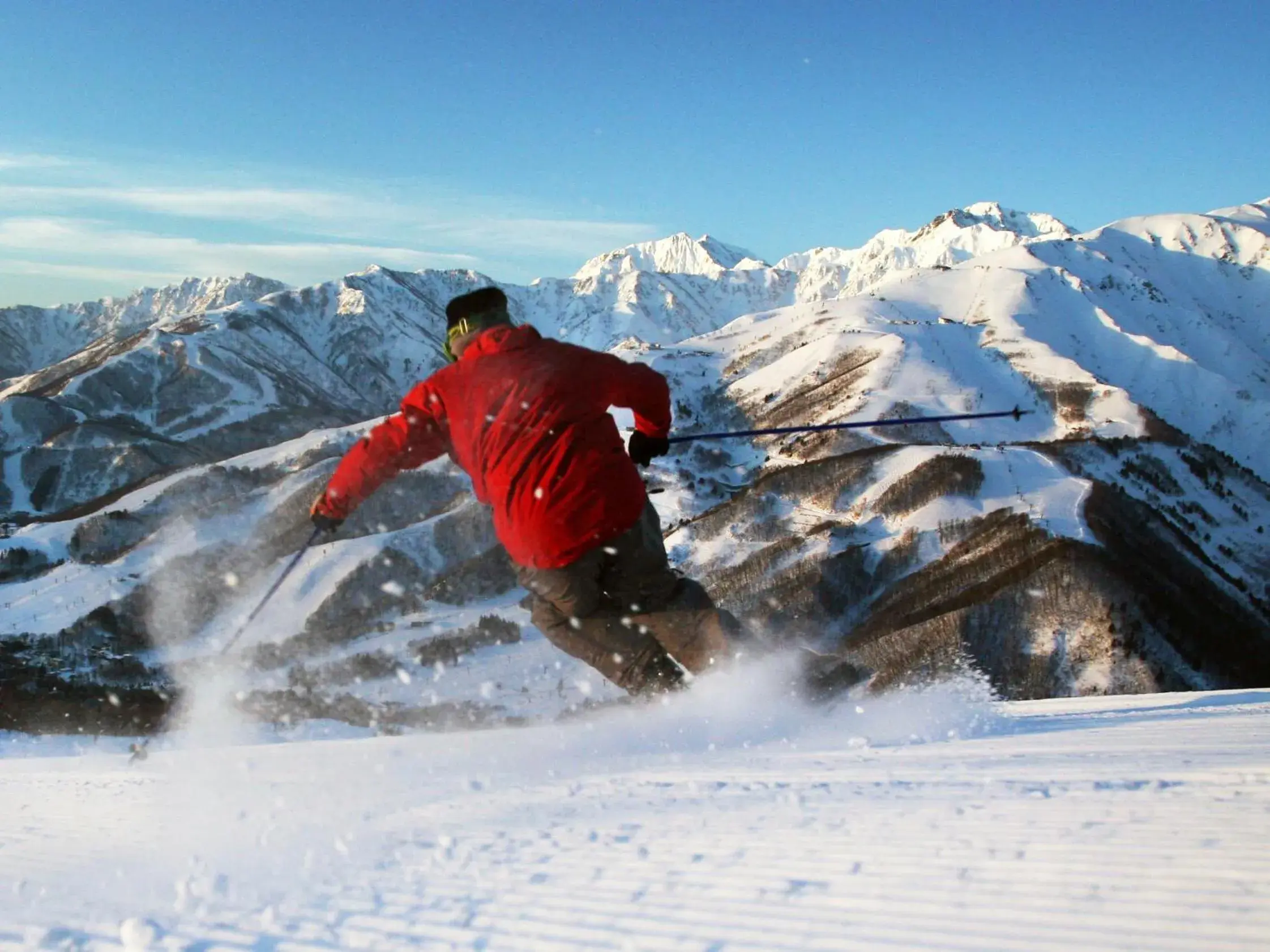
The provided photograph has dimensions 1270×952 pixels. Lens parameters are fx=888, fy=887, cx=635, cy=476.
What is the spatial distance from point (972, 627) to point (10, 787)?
69158mm

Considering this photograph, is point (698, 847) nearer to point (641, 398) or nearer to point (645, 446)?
point (641, 398)

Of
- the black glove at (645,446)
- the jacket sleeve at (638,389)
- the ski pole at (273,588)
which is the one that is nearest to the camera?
the jacket sleeve at (638,389)

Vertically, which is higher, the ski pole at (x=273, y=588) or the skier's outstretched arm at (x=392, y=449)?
the skier's outstretched arm at (x=392, y=449)

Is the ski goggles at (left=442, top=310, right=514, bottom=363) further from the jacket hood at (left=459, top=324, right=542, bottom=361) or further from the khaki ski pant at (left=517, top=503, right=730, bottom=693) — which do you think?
the khaki ski pant at (left=517, top=503, right=730, bottom=693)

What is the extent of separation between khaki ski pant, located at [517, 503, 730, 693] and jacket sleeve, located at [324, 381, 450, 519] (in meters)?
1.16

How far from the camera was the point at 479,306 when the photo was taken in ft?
20.5

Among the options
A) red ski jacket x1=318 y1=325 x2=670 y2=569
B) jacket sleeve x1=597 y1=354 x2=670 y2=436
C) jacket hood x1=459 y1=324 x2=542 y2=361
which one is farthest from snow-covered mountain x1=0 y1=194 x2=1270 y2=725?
jacket hood x1=459 y1=324 x2=542 y2=361

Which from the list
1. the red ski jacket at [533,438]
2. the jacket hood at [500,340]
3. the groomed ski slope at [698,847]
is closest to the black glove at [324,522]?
the red ski jacket at [533,438]

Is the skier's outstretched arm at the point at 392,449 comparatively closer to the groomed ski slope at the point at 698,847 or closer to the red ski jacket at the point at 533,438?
the red ski jacket at the point at 533,438

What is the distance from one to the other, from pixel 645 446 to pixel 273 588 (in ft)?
11.7

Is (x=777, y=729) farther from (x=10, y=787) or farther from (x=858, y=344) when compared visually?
(x=858, y=344)

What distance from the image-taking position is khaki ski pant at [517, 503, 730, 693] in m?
6.48

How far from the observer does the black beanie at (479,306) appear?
20.5 ft

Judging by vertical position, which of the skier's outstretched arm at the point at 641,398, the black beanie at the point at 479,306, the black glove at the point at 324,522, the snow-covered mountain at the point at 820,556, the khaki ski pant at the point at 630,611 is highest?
the black beanie at the point at 479,306
